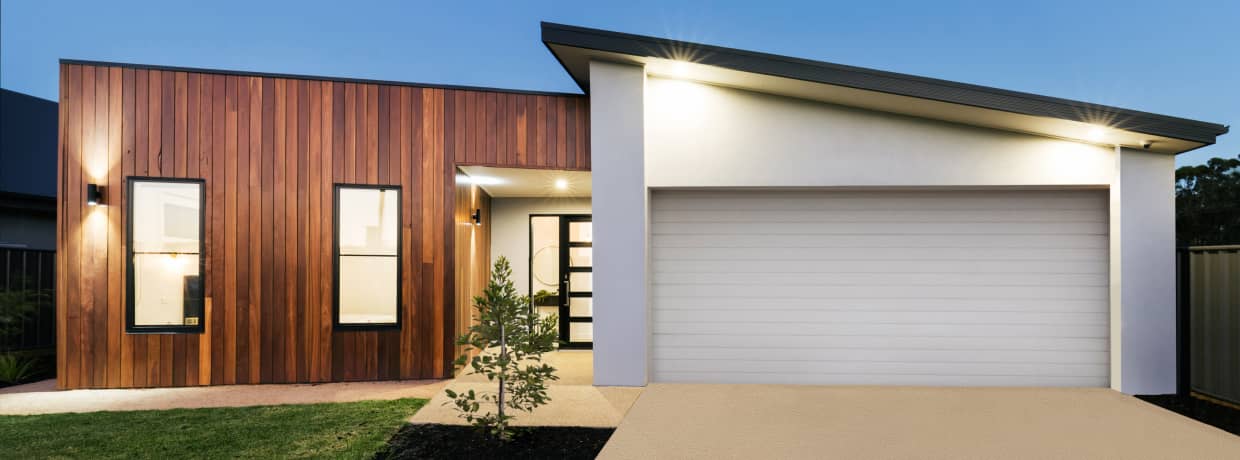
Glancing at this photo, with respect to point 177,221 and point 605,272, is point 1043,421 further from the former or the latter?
point 177,221

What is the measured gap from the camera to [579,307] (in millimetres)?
8602

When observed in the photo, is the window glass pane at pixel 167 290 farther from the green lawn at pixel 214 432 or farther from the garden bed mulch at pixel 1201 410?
the garden bed mulch at pixel 1201 410

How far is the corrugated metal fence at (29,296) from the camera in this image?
661 centimetres

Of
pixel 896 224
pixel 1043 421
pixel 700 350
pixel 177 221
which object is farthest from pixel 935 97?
pixel 177 221

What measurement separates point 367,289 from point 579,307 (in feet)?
9.86

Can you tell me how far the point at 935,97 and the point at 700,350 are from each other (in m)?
3.05

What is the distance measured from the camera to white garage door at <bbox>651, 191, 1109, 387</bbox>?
5.98 meters

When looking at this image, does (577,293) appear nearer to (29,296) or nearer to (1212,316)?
(29,296)

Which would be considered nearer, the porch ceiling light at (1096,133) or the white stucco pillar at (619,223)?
the porch ceiling light at (1096,133)

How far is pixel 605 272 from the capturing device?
5855 millimetres

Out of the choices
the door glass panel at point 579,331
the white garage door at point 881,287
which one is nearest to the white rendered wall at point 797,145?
the white garage door at point 881,287

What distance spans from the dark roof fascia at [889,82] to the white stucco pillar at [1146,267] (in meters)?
0.59

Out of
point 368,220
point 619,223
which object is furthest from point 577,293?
point 368,220

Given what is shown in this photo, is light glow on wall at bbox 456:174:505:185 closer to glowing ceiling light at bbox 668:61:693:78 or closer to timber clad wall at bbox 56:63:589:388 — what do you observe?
timber clad wall at bbox 56:63:589:388
